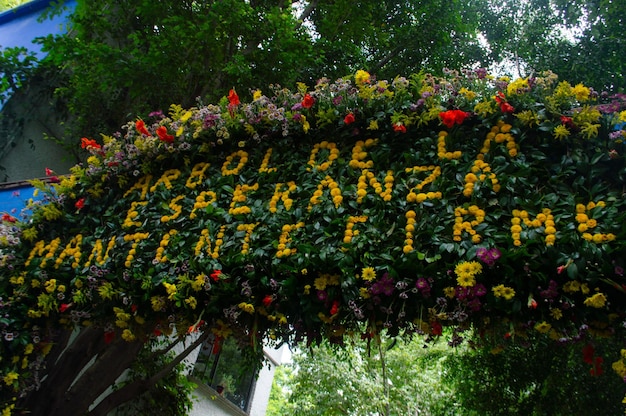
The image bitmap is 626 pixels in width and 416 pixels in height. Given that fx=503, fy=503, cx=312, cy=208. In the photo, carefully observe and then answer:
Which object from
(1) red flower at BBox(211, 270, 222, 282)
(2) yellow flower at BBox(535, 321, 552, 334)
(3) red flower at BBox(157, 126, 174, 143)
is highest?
(3) red flower at BBox(157, 126, 174, 143)

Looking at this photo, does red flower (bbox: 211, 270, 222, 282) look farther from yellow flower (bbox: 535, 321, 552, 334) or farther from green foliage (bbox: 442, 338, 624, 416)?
green foliage (bbox: 442, 338, 624, 416)

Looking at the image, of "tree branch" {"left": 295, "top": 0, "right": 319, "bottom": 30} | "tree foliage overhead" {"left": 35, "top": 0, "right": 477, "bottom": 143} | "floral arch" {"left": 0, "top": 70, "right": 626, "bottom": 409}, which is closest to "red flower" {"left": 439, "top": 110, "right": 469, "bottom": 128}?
"floral arch" {"left": 0, "top": 70, "right": 626, "bottom": 409}

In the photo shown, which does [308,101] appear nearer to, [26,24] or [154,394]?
[154,394]

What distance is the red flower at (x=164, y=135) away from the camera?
4309 millimetres

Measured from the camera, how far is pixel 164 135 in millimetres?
4316

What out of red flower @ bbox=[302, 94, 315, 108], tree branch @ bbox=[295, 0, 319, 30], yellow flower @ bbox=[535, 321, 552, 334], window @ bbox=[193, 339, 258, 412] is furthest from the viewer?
window @ bbox=[193, 339, 258, 412]

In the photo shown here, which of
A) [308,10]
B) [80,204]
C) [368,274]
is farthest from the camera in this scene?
[308,10]

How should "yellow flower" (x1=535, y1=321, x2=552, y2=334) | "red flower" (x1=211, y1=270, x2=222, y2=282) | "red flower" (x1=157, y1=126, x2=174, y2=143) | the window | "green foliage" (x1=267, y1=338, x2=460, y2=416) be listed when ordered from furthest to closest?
1. "green foliage" (x1=267, y1=338, x2=460, y2=416)
2. the window
3. "red flower" (x1=157, y1=126, x2=174, y2=143)
4. "red flower" (x1=211, y1=270, x2=222, y2=282)
5. "yellow flower" (x1=535, y1=321, x2=552, y2=334)

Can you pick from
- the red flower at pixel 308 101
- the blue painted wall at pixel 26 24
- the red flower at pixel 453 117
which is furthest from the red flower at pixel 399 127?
the blue painted wall at pixel 26 24

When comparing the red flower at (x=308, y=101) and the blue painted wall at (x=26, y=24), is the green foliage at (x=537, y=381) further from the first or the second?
the blue painted wall at (x=26, y=24)

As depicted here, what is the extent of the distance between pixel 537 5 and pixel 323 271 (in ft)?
19.3

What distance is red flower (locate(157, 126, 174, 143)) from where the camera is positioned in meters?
4.31

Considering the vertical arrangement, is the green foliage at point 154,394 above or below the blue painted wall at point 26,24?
below

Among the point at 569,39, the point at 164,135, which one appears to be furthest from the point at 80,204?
the point at 569,39
